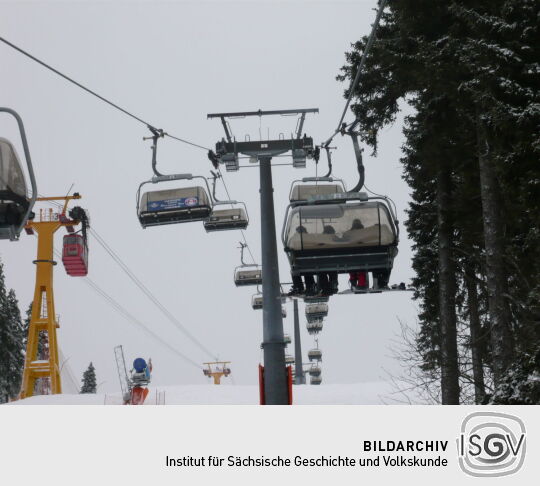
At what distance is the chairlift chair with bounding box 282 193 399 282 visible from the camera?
1091cm

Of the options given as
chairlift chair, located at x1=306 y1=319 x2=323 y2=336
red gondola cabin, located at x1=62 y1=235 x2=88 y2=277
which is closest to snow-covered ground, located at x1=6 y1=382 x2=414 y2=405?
red gondola cabin, located at x1=62 y1=235 x2=88 y2=277

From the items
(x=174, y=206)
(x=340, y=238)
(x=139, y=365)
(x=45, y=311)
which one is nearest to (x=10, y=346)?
(x=45, y=311)

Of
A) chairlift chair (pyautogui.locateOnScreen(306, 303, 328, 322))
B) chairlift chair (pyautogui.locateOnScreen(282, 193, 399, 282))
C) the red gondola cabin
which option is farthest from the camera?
chairlift chair (pyautogui.locateOnScreen(306, 303, 328, 322))

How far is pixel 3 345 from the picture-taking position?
46031 millimetres

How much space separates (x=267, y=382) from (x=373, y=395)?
17.0 meters

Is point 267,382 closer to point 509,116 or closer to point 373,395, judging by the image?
point 509,116

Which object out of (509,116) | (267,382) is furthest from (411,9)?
(267,382)

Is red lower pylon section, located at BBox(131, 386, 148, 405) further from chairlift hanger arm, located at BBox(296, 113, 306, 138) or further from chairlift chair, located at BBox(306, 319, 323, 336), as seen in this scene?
chairlift chair, located at BBox(306, 319, 323, 336)

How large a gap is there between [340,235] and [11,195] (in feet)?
17.5

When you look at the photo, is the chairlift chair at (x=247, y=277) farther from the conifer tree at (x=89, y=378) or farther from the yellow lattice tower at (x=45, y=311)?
the conifer tree at (x=89, y=378)

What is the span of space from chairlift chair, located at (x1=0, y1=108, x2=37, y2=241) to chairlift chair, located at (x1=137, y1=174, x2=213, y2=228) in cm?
1016

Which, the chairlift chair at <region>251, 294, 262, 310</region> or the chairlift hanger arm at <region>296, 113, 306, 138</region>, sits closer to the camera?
the chairlift hanger arm at <region>296, 113, 306, 138</region>

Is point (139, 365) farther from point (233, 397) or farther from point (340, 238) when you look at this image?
point (340, 238)

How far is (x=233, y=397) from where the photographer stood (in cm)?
3005
